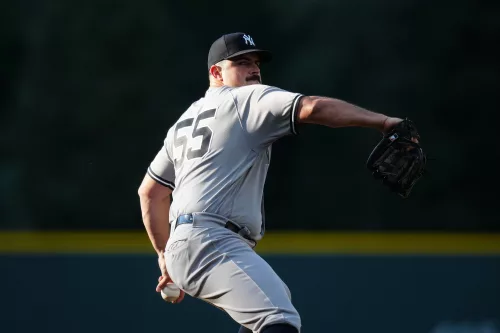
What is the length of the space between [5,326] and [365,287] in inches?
92.2

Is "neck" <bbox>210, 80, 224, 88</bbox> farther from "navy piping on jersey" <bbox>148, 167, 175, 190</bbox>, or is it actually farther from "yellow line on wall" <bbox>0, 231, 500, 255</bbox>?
"yellow line on wall" <bbox>0, 231, 500, 255</bbox>

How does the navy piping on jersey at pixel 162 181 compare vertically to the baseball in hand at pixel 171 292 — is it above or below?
above

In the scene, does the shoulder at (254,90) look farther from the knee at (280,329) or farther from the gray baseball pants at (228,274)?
the knee at (280,329)

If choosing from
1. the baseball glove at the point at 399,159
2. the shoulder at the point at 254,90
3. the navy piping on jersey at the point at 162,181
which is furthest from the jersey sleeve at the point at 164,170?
the baseball glove at the point at 399,159

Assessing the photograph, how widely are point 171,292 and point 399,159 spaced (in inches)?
52.4

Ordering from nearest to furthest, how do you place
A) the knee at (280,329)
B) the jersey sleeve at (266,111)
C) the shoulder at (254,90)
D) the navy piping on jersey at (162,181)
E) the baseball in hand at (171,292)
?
1. the knee at (280,329)
2. the jersey sleeve at (266,111)
3. the shoulder at (254,90)
4. the baseball in hand at (171,292)
5. the navy piping on jersey at (162,181)

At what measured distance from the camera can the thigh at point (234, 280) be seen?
385cm

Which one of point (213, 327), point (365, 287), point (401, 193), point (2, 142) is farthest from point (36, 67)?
point (401, 193)

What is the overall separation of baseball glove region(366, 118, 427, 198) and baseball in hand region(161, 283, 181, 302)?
1.17m

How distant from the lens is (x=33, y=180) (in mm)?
6324

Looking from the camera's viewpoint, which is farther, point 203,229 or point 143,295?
point 143,295

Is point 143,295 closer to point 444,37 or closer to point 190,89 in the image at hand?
point 190,89

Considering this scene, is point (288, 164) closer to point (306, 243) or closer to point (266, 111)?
point (306, 243)

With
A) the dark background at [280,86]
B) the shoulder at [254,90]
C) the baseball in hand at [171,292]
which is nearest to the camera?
the shoulder at [254,90]
